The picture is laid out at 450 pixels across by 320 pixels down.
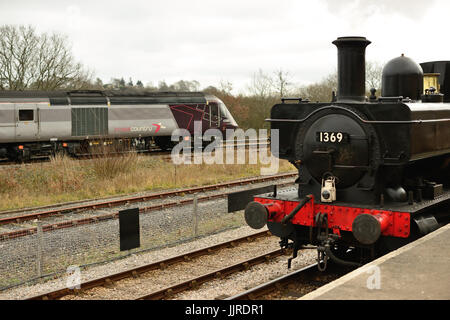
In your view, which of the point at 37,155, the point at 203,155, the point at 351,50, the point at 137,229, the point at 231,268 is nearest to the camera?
the point at 351,50

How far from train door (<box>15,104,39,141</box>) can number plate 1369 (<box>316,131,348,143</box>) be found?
1913 centimetres

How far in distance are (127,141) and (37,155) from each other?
444cm

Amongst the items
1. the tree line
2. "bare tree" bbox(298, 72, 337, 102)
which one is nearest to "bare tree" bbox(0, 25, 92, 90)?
the tree line

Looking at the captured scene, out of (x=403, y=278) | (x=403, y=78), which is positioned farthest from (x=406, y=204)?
(x=403, y=78)

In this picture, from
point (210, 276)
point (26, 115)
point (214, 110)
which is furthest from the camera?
point (214, 110)

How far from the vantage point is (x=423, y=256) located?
5543 mm

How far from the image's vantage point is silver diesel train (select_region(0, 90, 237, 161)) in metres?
22.6

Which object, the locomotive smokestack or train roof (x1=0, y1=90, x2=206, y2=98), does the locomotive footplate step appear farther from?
train roof (x1=0, y1=90, x2=206, y2=98)

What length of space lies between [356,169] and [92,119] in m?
→ 20.0

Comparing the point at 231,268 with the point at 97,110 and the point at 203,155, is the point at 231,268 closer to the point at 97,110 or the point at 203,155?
the point at 203,155

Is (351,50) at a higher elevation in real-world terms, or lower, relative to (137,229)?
higher

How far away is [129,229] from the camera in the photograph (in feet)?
28.9

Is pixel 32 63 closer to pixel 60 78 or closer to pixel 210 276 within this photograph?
pixel 60 78
